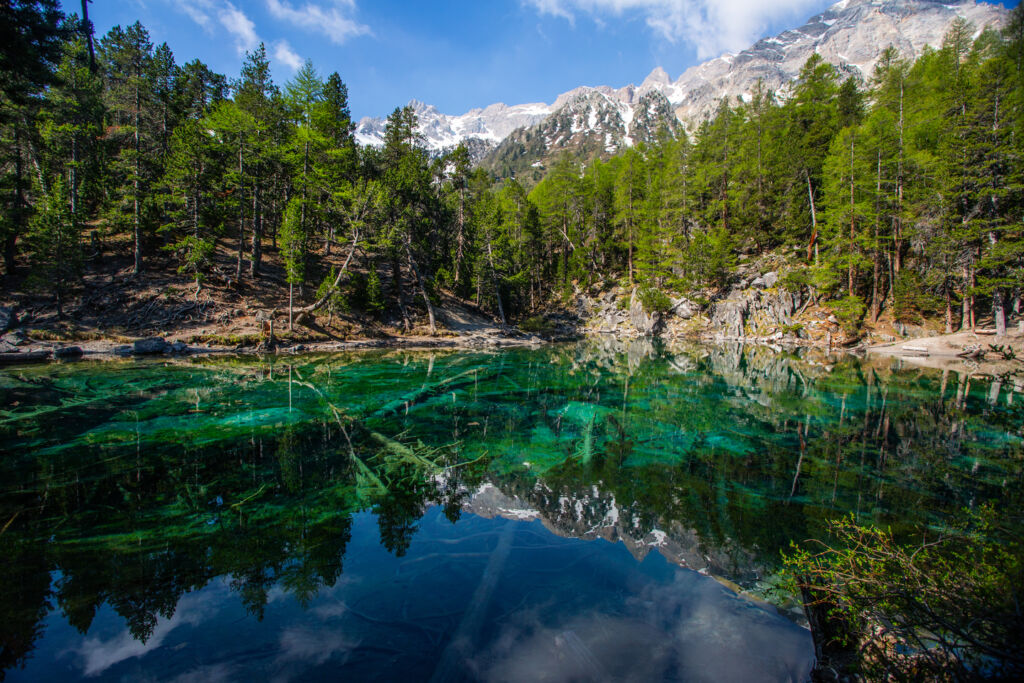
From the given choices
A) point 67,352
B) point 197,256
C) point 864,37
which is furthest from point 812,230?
point 864,37

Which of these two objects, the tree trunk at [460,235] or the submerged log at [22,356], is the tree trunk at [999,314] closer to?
the tree trunk at [460,235]

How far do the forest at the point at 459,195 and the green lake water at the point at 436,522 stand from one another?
12.8 m

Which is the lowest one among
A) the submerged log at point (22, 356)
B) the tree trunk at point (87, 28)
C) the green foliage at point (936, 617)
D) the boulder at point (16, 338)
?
the green foliage at point (936, 617)

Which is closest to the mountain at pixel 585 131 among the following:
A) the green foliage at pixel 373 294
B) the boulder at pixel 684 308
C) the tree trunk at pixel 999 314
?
the boulder at pixel 684 308

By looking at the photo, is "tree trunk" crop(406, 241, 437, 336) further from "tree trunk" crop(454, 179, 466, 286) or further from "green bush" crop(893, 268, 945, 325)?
"green bush" crop(893, 268, 945, 325)

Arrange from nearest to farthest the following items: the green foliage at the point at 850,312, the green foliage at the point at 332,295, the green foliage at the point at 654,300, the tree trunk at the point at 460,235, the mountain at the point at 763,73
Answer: the green foliage at the point at 332,295 → the green foliage at the point at 850,312 → the tree trunk at the point at 460,235 → the green foliage at the point at 654,300 → the mountain at the point at 763,73

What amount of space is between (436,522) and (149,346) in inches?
979

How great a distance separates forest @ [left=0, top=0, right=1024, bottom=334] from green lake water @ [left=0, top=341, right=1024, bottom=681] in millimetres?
12782

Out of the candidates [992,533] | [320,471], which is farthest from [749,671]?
[320,471]

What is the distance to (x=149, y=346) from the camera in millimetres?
22016

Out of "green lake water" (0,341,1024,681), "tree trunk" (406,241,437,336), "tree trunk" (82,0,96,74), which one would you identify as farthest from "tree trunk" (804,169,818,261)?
"tree trunk" (82,0,96,74)

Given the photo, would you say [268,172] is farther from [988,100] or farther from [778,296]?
[988,100]

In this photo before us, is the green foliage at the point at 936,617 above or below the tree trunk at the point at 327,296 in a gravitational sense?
below

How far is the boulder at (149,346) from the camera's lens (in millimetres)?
21828
